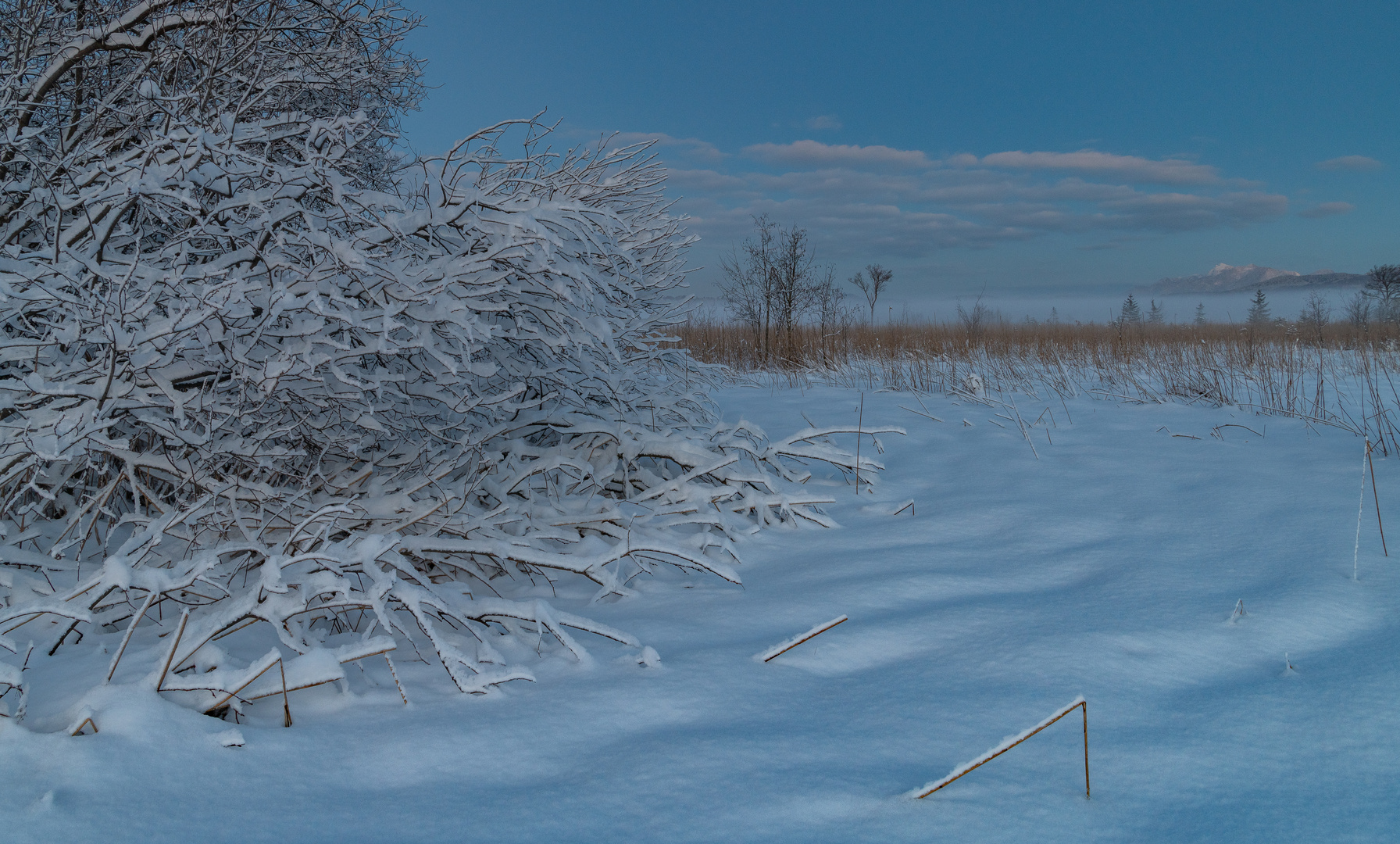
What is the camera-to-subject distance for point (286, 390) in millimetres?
2068

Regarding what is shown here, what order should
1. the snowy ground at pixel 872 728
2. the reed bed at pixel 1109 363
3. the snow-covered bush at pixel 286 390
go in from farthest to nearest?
the reed bed at pixel 1109 363, the snow-covered bush at pixel 286 390, the snowy ground at pixel 872 728

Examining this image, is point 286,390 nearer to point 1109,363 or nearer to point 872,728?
point 872,728

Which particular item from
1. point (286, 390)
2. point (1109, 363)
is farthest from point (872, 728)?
point (1109, 363)

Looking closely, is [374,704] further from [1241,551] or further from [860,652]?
[1241,551]

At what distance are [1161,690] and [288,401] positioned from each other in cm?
223

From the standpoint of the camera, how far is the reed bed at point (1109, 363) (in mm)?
5035

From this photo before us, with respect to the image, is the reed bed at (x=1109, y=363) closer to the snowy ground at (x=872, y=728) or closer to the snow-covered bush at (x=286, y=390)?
the snow-covered bush at (x=286, y=390)

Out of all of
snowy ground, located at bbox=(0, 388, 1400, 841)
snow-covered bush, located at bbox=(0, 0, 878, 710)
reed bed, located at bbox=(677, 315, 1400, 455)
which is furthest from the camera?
reed bed, located at bbox=(677, 315, 1400, 455)

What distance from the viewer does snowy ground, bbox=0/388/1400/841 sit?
106cm

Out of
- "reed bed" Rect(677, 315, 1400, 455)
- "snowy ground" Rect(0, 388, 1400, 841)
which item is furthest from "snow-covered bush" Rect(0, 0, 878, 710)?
"reed bed" Rect(677, 315, 1400, 455)

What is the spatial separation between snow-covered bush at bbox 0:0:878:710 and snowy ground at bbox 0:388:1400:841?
0.14m

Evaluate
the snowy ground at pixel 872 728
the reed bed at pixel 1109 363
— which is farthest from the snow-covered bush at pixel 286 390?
the reed bed at pixel 1109 363

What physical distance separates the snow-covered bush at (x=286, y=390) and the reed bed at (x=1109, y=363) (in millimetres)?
2027

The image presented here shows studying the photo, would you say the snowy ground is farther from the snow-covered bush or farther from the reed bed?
the reed bed
